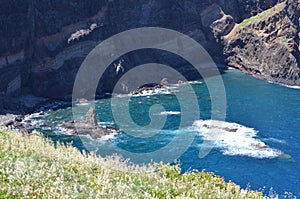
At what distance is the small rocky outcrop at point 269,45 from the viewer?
101 m

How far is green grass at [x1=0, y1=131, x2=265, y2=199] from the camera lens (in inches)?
430

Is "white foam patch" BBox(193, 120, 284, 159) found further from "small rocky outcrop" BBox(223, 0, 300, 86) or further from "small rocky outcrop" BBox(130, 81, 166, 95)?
"small rocky outcrop" BBox(223, 0, 300, 86)

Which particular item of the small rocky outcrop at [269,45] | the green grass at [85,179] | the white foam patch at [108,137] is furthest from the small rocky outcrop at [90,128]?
the small rocky outcrop at [269,45]

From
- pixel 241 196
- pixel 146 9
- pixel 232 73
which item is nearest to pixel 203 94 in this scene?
pixel 232 73

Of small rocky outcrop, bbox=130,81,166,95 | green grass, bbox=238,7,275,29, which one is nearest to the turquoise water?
small rocky outcrop, bbox=130,81,166,95

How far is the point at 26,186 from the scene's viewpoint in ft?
35.5

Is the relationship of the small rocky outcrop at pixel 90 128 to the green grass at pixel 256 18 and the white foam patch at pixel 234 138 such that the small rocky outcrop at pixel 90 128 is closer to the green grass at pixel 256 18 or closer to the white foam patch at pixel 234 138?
the white foam patch at pixel 234 138

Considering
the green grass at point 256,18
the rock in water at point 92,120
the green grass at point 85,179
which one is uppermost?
the green grass at point 256,18

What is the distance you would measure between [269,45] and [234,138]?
55144 millimetres

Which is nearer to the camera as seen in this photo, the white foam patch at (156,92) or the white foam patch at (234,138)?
the white foam patch at (234,138)

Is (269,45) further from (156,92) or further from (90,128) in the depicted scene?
(90,128)

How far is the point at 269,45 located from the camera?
107m

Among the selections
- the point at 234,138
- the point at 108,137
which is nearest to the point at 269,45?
the point at 234,138

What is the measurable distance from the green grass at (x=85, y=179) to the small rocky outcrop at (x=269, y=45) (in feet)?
288
